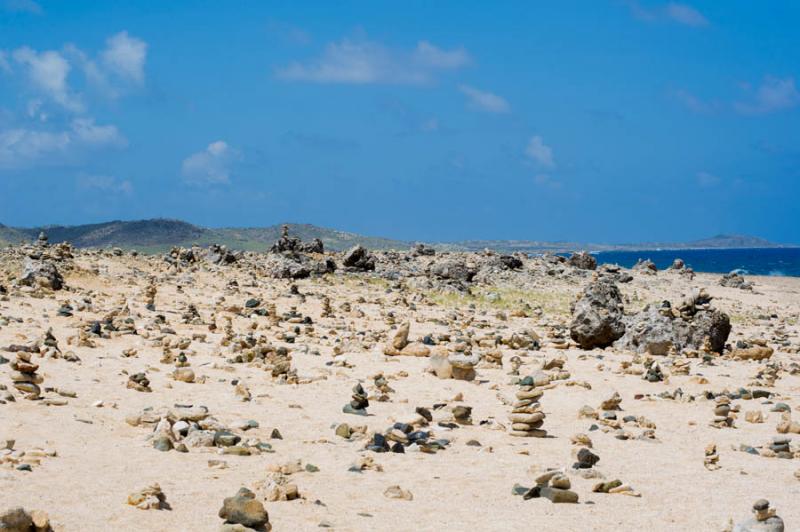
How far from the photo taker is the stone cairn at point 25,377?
10.7m

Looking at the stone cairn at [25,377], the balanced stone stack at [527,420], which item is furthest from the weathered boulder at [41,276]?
the balanced stone stack at [527,420]

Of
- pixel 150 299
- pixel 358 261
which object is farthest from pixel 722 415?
pixel 358 261

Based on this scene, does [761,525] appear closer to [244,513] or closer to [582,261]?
[244,513]

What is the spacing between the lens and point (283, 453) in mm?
9305

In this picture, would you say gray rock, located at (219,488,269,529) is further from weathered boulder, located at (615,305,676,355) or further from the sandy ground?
weathered boulder, located at (615,305,676,355)

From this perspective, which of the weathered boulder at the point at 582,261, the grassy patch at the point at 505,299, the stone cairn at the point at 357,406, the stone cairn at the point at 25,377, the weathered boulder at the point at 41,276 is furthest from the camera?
the weathered boulder at the point at 582,261

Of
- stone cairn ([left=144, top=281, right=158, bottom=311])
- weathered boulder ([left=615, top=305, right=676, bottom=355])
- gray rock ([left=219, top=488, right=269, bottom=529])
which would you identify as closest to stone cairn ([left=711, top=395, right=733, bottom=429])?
weathered boulder ([left=615, top=305, right=676, bottom=355])

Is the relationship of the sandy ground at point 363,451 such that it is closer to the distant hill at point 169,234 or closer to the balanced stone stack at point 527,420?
the balanced stone stack at point 527,420

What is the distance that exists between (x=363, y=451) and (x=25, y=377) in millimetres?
5017

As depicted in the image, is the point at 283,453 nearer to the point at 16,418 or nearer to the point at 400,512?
the point at 400,512

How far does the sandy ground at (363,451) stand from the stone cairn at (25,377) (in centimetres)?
19

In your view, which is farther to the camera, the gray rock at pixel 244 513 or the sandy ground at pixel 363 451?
the sandy ground at pixel 363 451

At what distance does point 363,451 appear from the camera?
9.49 meters

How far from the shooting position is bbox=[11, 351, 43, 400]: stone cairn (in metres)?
10.7
